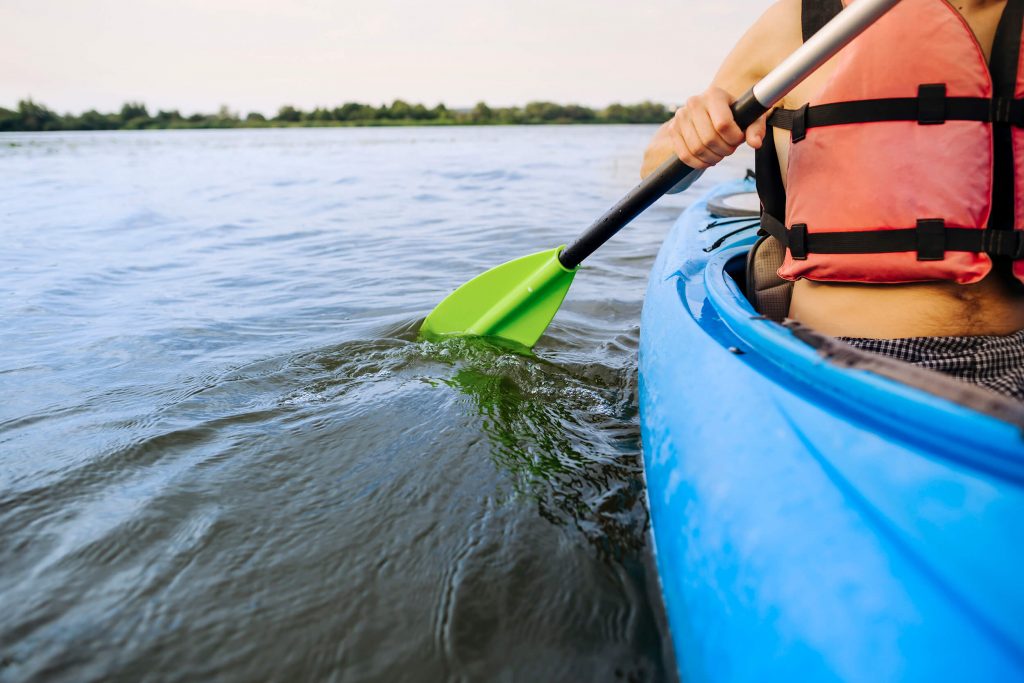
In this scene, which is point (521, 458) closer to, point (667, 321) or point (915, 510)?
point (667, 321)

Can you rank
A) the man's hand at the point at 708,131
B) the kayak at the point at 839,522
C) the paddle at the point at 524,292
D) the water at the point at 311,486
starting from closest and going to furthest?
the kayak at the point at 839,522 → the water at the point at 311,486 → the man's hand at the point at 708,131 → the paddle at the point at 524,292

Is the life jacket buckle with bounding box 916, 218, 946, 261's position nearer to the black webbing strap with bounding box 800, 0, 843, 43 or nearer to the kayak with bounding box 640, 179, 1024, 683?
the kayak with bounding box 640, 179, 1024, 683

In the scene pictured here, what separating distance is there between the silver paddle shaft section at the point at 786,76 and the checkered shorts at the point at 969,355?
2.05 ft

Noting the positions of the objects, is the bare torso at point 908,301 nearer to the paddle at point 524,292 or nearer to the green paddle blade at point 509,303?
the paddle at point 524,292

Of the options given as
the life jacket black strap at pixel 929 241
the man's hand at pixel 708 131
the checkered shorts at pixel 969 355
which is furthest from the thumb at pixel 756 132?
the checkered shorts at pixel 969 355

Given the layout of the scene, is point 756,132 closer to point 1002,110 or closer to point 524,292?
point 1002,110

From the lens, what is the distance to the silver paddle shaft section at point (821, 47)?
126 cm

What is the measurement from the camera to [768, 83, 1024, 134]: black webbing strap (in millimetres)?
1321

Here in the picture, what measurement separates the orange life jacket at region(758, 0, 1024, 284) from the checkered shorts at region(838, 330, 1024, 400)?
15 cm

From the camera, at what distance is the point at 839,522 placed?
0.93 metres

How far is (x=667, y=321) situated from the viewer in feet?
6.26

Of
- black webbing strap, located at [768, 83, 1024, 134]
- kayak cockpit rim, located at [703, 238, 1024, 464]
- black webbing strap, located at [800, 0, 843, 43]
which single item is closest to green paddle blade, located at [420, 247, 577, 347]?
black webbing strap, located at [800, 0, 843, 43]

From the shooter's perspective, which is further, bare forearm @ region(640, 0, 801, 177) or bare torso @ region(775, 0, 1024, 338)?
bare forearm @ region(640, 0, 801, 177)

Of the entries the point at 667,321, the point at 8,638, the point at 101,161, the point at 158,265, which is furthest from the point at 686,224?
the point at 101,161
